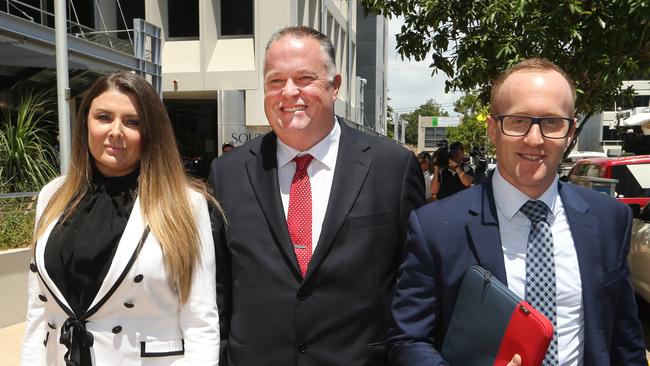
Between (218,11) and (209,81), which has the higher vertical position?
(218,11)

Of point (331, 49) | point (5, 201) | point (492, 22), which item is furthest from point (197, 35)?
point (331, 49)

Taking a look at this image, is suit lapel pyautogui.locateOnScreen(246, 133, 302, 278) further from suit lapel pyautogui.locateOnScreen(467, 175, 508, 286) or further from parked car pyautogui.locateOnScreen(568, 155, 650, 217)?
parked car pyautogui.locateOnScreen(568, 155, 650, 217)

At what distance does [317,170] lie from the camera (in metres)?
2.36

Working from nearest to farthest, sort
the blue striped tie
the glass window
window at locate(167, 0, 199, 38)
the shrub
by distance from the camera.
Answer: the blue striped tie, the shrub, window at locate(167, 0, 199, 38), the glass window

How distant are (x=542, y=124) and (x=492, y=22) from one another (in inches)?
139

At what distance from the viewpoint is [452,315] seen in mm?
1844

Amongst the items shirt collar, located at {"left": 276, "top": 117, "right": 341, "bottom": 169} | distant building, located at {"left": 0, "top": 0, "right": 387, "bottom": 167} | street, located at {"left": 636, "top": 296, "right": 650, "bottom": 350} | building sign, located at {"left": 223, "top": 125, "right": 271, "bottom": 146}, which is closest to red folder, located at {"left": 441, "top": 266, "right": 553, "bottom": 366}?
shirt collar, located at {"left": 276, "top": 117, "right": 341, "bottom": 169}

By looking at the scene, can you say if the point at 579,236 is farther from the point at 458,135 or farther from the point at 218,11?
the point at 458,135

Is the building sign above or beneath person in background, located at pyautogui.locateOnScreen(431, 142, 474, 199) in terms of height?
above

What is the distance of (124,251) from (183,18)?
17.5m

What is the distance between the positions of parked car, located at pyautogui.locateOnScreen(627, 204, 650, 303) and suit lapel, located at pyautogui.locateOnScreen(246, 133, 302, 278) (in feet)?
16.0

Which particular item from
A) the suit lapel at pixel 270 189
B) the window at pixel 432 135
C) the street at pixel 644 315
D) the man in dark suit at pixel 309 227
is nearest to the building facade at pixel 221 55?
the street at pixel 644 315

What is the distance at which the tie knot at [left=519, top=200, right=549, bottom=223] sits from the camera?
1.88 meters

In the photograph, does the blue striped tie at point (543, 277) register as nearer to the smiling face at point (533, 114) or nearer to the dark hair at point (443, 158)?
the smiling face at point (533, 114)
